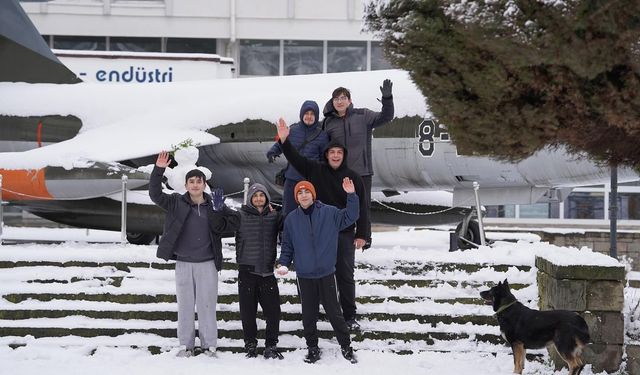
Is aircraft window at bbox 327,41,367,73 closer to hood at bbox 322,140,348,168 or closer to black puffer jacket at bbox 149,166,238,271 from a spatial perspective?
hood at bbox 322,140,348,168

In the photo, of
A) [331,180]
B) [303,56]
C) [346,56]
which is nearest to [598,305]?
[331,180]

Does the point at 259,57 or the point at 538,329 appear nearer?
the point at 538,329

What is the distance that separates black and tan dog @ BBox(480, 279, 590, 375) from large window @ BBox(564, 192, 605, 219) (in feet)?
90.9

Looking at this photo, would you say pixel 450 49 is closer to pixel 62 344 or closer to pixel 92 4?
pixel 62 344

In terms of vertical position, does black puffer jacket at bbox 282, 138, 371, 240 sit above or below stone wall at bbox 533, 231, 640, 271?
above

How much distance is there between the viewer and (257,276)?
7.11 meters

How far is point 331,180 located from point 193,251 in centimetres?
140

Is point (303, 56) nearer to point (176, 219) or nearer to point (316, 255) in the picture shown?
point (176, 219)

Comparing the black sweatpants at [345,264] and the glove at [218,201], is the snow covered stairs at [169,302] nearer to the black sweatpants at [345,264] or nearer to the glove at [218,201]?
the black sweatpants at [345,264]

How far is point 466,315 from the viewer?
7.83 metres

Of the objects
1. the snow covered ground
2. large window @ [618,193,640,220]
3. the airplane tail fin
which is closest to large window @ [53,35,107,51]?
the airplane tail fin

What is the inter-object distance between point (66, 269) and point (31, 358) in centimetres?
Answer: 158

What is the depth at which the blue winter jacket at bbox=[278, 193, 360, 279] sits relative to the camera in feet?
22.4

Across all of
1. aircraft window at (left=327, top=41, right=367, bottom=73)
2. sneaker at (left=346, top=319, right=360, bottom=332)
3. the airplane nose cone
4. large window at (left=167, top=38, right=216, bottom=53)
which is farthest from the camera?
aircraft window at (left=327, top=41, right=367, bottom=73)
